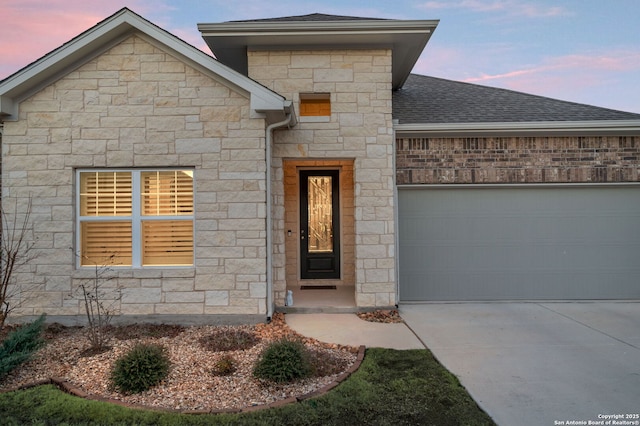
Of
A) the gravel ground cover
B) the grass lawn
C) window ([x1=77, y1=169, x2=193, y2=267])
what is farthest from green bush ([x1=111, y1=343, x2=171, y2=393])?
window ([x1=77, y1=169, x2=193, y2=267])

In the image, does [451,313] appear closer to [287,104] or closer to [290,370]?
[290,370]

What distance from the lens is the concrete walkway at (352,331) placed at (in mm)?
5141

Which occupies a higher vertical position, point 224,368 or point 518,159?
point 518,159

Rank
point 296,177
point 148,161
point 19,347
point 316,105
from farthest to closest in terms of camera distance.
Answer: point 296,177 < point 316,105 < point 148,161 < point 19,347

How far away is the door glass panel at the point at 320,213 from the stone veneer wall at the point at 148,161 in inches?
108

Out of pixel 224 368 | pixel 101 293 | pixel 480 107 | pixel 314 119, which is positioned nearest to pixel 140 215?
pixel 101 293

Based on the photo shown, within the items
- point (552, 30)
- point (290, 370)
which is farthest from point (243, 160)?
point (552, 30)

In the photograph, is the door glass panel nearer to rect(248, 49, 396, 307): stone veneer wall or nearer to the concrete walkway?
rect(248, 49, 396, 307): stone veneer wall

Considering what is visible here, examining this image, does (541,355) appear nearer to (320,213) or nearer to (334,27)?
(320,213)

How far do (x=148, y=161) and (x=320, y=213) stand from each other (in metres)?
3.84

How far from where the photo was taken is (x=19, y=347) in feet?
13.6

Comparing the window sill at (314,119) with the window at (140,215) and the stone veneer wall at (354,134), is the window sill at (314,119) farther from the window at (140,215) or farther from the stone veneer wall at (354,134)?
the window at (140,215)

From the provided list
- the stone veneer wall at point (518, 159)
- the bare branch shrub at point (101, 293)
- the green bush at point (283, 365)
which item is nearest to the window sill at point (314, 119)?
the stone veneer wall at point (518, 159)

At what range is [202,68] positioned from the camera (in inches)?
232
